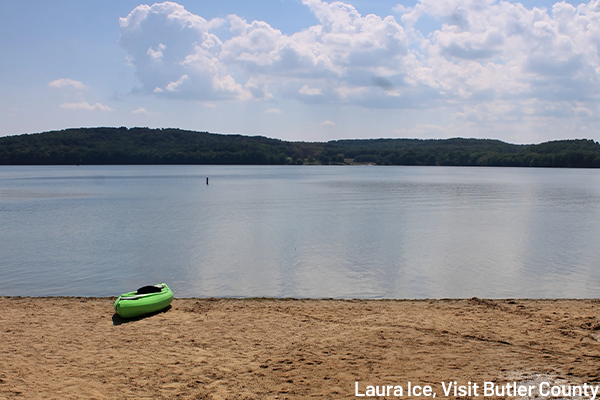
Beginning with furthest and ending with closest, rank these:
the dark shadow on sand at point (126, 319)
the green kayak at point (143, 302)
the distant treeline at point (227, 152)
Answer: the distant treeline at point (227, 152)
the green kayak at point (143, 302)
the dark shadow on sand at point (126, 319)

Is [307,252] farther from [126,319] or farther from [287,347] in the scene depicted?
[287,347]

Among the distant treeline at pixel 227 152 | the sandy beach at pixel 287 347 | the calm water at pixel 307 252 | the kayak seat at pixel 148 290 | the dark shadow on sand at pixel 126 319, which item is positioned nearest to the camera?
the sandy beach at pixel 287 347

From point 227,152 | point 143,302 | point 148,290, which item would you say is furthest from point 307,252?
point 227,152

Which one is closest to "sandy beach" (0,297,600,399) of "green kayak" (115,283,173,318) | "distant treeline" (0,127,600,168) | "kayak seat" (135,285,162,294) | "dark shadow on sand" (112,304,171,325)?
"dark shadow on sand" (112,304,171,325)

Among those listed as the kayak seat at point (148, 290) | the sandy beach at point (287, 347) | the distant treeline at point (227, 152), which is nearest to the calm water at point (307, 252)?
the kayak seat at point (148, 290)

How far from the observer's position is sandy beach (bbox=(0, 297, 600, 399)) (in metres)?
6.14

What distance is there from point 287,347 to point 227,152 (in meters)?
165

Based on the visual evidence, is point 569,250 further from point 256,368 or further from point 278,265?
point 256,368

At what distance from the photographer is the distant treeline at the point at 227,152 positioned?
14575 centimetres

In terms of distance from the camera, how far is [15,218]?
2753 centimetres

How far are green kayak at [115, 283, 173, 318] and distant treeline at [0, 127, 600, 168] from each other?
14822 cm

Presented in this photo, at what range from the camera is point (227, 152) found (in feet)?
558

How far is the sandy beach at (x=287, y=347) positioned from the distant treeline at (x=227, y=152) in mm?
146293

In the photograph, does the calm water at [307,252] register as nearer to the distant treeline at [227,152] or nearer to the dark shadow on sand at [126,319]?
the dark shadow on sand at [126,319]
